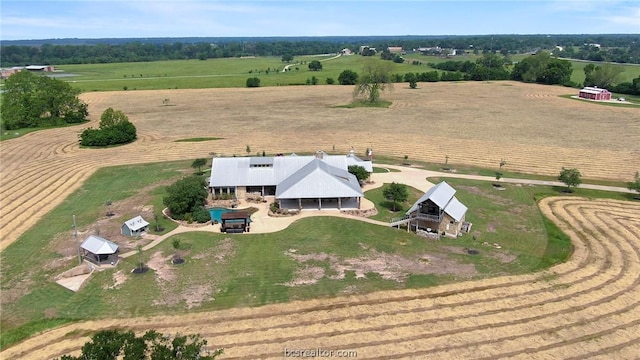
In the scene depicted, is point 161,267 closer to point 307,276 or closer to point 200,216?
point 200,216

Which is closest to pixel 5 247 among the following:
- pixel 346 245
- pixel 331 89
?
pixel 346 245

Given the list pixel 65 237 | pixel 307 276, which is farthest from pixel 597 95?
pixel 65 237

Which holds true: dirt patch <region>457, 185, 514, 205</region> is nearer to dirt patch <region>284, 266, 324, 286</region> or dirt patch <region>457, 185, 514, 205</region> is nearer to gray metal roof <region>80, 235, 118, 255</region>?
dirt patch <region>284, 266, 324, 286</region>

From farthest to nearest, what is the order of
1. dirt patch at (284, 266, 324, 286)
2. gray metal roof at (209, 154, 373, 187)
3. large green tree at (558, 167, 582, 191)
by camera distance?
large green tree at (558, 167, 582, 191), gray metal roof at (209, 154, 373, 187), dirt patch at (284, 266, 324, 286)

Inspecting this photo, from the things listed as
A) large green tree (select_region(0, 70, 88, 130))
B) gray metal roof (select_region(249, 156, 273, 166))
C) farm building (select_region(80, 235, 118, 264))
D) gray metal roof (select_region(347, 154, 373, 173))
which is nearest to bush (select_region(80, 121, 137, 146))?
large green tree (select_region(0, 70, 88, 130))

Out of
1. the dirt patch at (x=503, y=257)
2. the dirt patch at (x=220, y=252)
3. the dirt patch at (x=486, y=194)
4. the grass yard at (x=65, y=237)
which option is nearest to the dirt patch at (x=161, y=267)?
the dirt patch at (x=220, y=252)

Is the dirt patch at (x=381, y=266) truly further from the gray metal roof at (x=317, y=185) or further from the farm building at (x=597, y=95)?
the farm building at (x=597, y=95)
